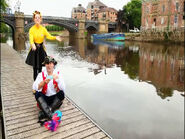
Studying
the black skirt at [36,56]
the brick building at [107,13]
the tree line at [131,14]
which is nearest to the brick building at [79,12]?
the brick building at [107,13]

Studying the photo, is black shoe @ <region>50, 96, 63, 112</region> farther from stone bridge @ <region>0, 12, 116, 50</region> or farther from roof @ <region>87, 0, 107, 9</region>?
roof @ <region>87, 0, 107, 9</region>

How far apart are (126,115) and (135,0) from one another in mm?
58496

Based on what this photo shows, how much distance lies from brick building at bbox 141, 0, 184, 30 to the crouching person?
35.1 m

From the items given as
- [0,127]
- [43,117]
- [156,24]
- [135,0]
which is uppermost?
[135,0]

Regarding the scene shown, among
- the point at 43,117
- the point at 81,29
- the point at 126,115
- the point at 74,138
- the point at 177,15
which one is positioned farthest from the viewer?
the point at 81,29

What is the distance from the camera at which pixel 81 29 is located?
5578 cm

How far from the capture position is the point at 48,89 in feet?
12.8

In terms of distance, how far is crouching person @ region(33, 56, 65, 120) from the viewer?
12.2ft

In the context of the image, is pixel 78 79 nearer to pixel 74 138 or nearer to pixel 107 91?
pixel 107 91

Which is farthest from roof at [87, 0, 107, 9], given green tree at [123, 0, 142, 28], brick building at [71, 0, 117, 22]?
green tree at [123, 0, 142, 28]

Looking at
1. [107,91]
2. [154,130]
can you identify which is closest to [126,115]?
[154,130]

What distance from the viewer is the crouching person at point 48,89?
3.71 m

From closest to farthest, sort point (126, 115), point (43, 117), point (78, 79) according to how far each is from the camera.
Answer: point (43, 117), point (126, 115), point (78, 79)

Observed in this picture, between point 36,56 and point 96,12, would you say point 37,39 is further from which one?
point 96,12
